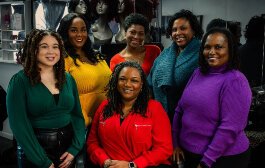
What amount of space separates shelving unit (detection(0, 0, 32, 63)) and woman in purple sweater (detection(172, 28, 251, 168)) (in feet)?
10.1

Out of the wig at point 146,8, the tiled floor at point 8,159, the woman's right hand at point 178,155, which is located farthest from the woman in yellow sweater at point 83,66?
the tiled floor at point 8,159

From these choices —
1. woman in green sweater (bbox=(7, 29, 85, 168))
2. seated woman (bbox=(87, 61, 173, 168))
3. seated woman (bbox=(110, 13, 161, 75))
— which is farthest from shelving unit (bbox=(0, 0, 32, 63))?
seated woman (bbox=(87, 61, 173, 168))

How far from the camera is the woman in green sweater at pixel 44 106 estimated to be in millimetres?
1808

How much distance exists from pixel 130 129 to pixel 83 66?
62 centimetres

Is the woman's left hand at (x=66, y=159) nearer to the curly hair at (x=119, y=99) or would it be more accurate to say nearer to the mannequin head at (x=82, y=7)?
the curly hair at (x=119, y=99)

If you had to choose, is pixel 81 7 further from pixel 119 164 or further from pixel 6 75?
pixel 6 75

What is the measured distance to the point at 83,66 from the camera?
2324mm

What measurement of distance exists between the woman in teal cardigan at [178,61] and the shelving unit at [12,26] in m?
2.60

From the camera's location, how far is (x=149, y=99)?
2.12 metres

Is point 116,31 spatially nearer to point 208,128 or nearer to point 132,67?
point 132,67

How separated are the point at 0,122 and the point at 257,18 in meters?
2.85

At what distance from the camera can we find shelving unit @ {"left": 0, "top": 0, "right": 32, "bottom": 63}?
435 centimetres

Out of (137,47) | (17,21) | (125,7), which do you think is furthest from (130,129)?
(17,21)

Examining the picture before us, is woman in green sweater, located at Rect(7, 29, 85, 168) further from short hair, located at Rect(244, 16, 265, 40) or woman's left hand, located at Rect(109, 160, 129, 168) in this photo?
short hair, located at Rect(244, 16, 265, 40)
